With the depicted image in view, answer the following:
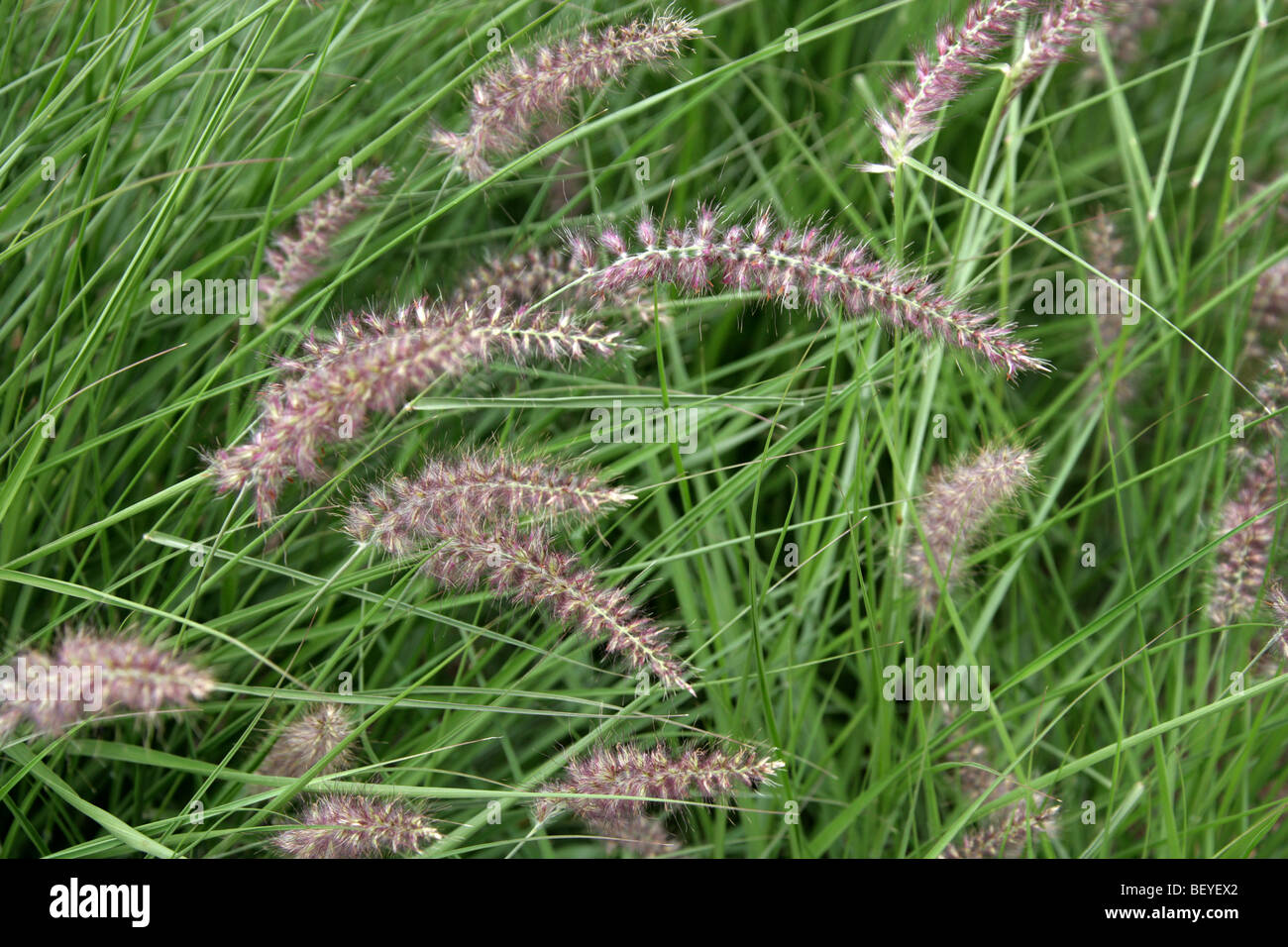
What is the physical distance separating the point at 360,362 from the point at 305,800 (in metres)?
1.14

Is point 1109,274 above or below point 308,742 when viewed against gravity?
above

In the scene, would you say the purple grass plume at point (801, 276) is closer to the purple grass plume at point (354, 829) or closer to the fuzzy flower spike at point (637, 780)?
the fuzzy flower spike at point (637, 780)

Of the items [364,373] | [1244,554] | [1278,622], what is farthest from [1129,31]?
[364,373]

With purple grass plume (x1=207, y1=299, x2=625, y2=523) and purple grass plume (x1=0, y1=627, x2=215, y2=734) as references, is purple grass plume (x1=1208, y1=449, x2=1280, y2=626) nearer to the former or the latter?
purple grass plume (x1=207, y1=299, x2=625, y2=523)

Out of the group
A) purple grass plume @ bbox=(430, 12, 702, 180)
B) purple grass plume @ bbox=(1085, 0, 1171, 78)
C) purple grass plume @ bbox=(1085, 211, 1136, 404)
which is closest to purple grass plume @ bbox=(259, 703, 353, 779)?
purple grass plume @ bbox=(430, 12, 702, 180)

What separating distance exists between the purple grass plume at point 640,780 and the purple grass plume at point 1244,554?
129cm

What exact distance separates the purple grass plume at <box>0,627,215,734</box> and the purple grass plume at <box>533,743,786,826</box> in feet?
2.43

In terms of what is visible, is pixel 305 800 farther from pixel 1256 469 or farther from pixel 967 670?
pixel 1256 469

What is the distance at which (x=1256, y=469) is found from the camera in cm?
243

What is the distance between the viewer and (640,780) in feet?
6.06

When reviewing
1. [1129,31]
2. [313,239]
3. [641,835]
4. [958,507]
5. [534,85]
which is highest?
[1129,31]

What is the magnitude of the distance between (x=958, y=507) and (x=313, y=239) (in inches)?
64.4

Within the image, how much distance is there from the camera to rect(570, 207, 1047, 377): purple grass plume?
5.46 feet

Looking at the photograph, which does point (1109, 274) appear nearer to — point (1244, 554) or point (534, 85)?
point (1244, 554)
